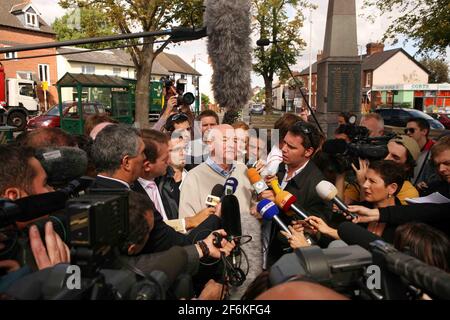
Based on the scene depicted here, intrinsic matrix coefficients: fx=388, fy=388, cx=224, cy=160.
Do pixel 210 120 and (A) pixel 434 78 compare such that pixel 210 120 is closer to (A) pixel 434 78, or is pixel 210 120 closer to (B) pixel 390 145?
(B) pixel 390 145

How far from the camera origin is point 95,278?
1.14 metres

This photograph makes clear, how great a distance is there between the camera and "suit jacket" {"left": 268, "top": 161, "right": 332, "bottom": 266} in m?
2.75

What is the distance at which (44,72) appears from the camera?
38219 mm

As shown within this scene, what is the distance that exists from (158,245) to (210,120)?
111 inches

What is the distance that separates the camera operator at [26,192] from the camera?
1396 mm

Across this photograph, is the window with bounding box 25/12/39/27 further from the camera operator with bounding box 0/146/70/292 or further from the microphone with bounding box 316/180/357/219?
the microphone with bounding box 316/180/357/219

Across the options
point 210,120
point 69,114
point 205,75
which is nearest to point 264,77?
point 69,114

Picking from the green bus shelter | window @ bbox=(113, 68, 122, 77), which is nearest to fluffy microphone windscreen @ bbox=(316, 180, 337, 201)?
the green bus shelter

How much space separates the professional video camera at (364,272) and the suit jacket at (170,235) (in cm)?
93

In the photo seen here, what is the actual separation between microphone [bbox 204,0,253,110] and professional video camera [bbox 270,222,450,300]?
7.93 feet

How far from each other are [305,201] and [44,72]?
40.9m

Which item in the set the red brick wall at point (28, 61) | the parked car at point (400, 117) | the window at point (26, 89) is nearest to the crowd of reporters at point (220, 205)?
the parked car at point (400, 117)

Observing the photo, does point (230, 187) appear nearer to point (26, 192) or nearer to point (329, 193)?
point (329, 193)

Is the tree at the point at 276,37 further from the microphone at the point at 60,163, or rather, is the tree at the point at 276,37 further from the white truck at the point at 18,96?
the microphone at the point at 60,163
